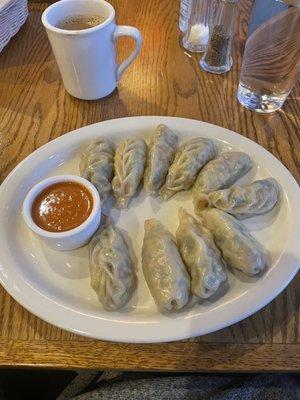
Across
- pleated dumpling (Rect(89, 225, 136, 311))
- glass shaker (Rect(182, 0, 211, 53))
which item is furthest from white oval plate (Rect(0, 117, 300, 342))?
glass shaker (Rect(182, 0, 211, 53))

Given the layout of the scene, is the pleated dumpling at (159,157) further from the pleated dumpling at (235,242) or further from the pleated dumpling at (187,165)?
the pleated dumpling at (235,242)

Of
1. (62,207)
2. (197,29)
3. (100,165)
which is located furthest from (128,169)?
(197,29)

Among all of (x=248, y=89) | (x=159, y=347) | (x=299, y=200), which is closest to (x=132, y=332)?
(x=159, y=347)

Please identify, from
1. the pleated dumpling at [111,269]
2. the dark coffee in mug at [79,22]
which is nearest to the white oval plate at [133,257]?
the pleated dumpling at [111,269]

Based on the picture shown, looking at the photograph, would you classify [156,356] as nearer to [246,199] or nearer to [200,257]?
[200,257]

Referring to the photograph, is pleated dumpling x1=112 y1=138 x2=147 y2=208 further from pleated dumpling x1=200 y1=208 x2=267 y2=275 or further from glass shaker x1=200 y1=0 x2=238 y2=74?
glass shaker x1=200 y1=0 x2=238 y2=74

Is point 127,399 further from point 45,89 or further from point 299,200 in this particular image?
point 45,89
